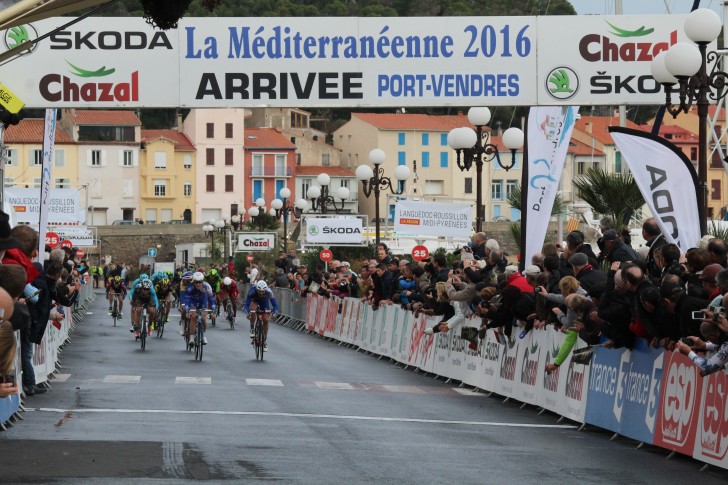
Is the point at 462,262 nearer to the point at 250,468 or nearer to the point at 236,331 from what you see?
the point at 250,468

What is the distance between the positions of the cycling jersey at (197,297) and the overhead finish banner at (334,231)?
16.1 metres

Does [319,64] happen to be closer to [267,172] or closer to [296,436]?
[296,436]

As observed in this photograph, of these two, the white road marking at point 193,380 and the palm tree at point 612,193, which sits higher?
the palm tree at point 612,193

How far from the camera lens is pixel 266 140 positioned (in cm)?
13925

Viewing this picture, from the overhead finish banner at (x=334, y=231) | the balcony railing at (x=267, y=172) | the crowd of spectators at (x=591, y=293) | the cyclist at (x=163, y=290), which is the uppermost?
the balcony railing at (x=267, y=172)

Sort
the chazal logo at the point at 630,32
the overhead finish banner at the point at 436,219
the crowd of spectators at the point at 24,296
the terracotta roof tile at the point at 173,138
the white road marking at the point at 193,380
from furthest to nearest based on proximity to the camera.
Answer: the terracotta roof tile at the point at 173,138, the overhead finish banner at the point at 436,219, the chazal logo at the point at 630,32, the white road marking at the point at 193,380, the crowd of spectators at the point at 24,296

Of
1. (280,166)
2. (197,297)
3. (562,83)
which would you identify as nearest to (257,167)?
(280,166)

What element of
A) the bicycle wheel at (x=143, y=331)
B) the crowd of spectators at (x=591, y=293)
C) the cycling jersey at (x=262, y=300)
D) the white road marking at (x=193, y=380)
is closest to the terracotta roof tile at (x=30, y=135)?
the bicycle wheel at (x=143, y=331)

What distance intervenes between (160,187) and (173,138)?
558 centimetres

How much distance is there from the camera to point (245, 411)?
15742mm

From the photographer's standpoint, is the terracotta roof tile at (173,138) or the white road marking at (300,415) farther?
the terracotta roof tile at (173,138)

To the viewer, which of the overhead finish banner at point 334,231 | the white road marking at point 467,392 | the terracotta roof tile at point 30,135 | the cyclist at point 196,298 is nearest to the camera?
the white road marking at point 467,392

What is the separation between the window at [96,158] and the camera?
129m

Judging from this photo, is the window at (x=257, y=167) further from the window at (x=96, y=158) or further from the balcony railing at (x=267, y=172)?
the window at (x=96, y=158)
